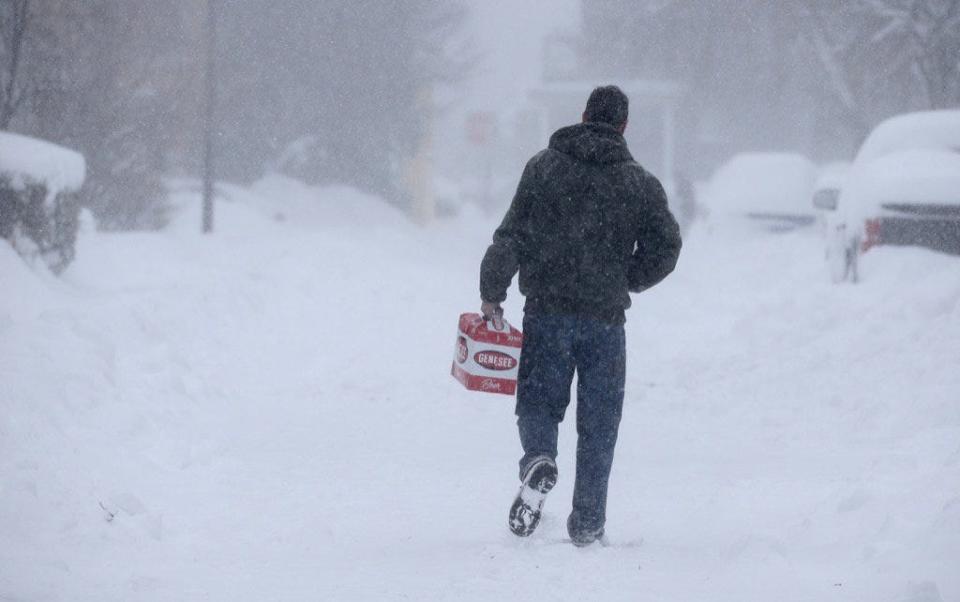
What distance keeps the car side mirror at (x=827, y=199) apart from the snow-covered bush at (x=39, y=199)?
726cm

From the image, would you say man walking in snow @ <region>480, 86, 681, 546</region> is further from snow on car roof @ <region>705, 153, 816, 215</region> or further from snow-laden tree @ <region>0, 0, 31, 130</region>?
snow on car roof @ <region>705, 153, 816, 215</region>

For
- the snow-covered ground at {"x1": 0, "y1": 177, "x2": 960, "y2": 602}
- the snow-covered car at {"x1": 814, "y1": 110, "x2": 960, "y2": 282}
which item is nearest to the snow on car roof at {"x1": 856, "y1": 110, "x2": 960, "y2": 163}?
the snow-covered car at {"x1": 814, "y1": 110, "x2": 960, "y2": 282}

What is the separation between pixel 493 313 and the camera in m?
4.55

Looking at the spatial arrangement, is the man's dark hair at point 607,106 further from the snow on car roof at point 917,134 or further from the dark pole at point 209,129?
the dark pole at point 209,129

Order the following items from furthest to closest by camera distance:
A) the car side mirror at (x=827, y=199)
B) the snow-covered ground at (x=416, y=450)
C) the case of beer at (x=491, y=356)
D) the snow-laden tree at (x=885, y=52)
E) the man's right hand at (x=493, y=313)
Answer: the snow-laden tree at (x=885, y=52) → the car side mirror at (x=827, y=199) → the case of beer at (x=491, y=356) → the man's right hand at (x=493, y=313) → the snow-covered ground at (x=416, y=450)

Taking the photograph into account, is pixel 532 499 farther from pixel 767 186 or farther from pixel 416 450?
pixel 767 186

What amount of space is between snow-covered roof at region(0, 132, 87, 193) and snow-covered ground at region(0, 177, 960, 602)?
0.70m

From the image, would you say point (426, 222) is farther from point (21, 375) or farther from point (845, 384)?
point (21, 375)

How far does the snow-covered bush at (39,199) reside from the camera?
7996mm

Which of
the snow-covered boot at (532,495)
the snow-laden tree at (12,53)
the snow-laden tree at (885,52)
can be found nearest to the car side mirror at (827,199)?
the snow-covered boot at (532,495)

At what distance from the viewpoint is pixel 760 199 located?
17.3 meters

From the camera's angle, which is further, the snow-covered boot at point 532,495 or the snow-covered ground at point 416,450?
the snow-covered boot at point 532,495

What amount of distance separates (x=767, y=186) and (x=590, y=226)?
13.9 metres

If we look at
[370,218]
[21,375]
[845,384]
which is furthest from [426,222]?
[21,375]
